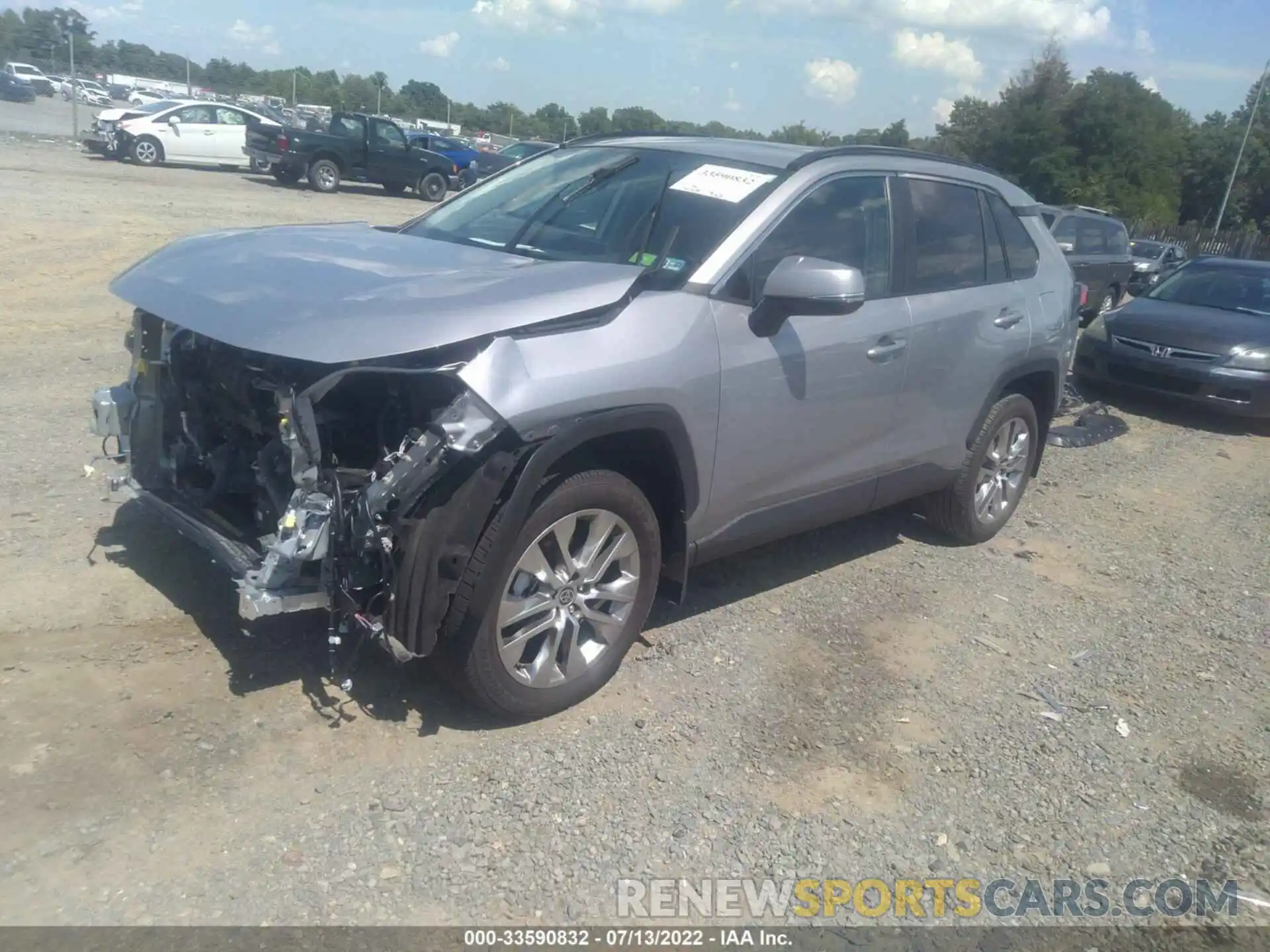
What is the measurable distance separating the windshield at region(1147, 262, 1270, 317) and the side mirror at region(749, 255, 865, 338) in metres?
8.65

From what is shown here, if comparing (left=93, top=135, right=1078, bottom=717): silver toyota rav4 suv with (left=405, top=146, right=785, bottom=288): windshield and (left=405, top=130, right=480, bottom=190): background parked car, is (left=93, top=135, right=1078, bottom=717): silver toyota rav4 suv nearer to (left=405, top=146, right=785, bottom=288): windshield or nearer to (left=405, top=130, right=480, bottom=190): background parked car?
(left=405, top=146, right=785, bottom=288): windshield

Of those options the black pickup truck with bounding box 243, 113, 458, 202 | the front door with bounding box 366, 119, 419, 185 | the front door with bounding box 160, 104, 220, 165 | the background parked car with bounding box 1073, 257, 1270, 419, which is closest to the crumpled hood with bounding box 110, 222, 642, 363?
the background parked car with bounding box 1073, 257, 1270, 419

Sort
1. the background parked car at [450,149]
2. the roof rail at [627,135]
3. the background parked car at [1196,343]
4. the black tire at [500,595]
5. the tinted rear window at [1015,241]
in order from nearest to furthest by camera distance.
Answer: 1. the black tire at [500,595]
2. the roof rail at [627,135]
3. the tinted rear window at [1015,241]
4. the background parked car at [1196,343]
5. the background parked car at [450,149]

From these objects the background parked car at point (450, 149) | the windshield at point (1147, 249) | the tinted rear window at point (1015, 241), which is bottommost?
the background parked car at point (450, 149)

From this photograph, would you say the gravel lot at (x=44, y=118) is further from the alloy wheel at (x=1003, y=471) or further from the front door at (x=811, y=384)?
the front door at (x=811, y=384)

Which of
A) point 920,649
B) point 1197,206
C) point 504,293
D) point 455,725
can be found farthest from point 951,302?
point 1197,206

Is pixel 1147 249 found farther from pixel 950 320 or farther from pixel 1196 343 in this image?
pixel 950 320

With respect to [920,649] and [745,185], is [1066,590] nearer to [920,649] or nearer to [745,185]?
[920,649]

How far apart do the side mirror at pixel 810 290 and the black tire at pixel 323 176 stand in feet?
72.4

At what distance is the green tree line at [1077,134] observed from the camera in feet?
153

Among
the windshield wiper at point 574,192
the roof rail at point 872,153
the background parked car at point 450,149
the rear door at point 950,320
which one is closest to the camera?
the roof rail at point 872,153

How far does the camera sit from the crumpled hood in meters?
3.29

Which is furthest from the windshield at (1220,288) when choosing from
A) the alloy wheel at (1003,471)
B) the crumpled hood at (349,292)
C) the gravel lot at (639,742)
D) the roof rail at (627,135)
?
the crumpled hood at (349,292)

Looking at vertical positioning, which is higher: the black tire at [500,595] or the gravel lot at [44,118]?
the black tire at [500,595]
